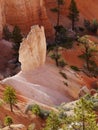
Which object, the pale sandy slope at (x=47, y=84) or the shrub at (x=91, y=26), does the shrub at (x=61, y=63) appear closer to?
the pale sandy slope at (x=47, y=84)

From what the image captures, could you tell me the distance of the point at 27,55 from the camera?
48.1m

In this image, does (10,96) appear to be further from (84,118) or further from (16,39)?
(16,39)

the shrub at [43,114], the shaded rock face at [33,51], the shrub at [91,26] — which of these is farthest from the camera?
the shrub at [91,26]

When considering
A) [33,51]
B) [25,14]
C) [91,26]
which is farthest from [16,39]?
[91,26]

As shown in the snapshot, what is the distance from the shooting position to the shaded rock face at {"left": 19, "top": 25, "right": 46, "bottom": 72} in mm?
47531

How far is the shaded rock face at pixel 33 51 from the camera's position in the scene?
4753 cm

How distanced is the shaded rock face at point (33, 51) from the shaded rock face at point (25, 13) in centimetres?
1014

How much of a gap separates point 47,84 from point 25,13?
568 inches

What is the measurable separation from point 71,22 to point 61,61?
547 inches

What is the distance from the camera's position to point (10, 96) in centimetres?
3347

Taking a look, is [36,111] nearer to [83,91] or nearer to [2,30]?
[83,91]

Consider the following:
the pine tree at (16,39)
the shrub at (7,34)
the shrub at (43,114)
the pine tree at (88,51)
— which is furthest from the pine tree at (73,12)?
the shrub at (43,114)

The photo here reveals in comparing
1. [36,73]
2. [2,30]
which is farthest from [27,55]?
[2,30]

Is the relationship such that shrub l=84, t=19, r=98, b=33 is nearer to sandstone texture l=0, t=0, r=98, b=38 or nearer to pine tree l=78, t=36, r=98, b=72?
sandstone texture l=0, t=0, r=98, b=38
